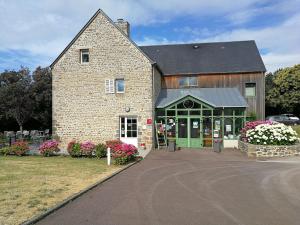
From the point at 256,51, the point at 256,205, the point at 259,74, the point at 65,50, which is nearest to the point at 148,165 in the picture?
the point at 256,205

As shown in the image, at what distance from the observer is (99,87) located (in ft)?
84.4

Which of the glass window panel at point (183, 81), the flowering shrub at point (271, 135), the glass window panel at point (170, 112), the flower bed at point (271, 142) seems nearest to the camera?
the flower bed at point (271, 142)

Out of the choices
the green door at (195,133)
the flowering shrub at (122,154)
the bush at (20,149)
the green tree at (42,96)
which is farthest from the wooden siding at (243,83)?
the green tree at (42,96)

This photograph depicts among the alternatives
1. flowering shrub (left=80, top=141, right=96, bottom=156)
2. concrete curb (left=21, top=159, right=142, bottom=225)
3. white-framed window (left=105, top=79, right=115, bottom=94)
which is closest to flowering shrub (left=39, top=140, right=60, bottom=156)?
flowering shrub (left=80, top=141, right=96, bottom=156)

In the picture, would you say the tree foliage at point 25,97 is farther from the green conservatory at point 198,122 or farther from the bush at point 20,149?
the green conservatory at point 198,122

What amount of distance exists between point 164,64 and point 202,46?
462 cm

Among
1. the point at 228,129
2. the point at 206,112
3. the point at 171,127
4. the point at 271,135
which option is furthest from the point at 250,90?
the point at 271,135

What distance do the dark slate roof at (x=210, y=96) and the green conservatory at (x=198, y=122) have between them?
7 cm

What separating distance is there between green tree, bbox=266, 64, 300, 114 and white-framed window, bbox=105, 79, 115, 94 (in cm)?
3138

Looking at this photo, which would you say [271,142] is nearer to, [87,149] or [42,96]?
[87,149]

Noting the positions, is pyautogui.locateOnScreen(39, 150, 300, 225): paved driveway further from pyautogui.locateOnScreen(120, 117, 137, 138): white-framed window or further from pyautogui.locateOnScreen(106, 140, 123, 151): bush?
pyautogui.locateOnScreen(120, 117, 137, 138): white-framed window

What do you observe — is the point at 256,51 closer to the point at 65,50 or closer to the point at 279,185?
the point at 65,50

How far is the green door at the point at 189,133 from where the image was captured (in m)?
25.5

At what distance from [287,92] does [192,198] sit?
4390 centimetres
